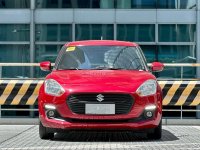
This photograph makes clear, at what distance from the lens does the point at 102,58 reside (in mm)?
10273

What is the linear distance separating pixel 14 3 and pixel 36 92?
1032 cm

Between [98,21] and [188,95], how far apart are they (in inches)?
394

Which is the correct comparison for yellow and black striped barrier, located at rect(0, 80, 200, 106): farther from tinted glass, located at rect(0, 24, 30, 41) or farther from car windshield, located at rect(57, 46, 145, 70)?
tinted glass, located at rect(0, 24, 30, 41)

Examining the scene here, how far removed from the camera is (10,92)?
13.3 meters

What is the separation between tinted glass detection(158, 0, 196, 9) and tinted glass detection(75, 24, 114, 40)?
2143mm

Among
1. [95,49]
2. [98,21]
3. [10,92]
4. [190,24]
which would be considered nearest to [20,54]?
[98,21]

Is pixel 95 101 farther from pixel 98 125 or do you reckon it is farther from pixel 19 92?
pixel 19 92

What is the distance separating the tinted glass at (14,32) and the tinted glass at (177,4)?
5.13 meters

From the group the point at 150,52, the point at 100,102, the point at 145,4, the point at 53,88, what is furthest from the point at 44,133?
the point at 145,4

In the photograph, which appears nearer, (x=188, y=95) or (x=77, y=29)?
(x=188, y=95)

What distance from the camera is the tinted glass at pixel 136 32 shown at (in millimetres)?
22781

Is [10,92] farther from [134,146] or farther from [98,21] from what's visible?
[98,21]

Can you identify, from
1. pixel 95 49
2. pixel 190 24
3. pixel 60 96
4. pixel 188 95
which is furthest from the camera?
pixel 190 24

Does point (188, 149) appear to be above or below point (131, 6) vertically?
below
